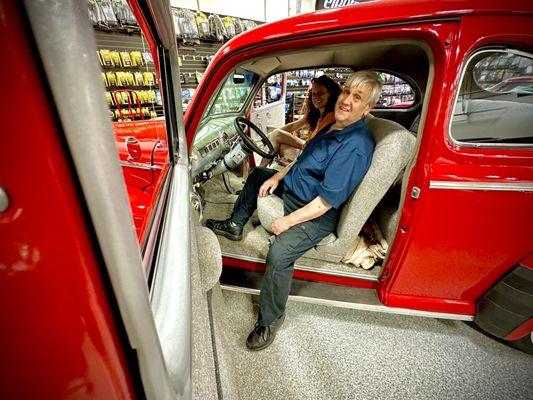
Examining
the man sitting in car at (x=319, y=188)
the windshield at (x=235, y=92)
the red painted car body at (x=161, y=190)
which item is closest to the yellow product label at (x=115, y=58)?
the red painted car body at (x=161, y=190)

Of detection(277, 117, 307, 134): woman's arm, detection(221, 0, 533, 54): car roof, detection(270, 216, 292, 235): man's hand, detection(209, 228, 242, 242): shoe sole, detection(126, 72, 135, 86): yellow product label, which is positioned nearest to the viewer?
detection(221, 0, 533, 54): car roof

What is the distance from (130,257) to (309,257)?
1.18 meters

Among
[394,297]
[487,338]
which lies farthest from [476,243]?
[487,338]

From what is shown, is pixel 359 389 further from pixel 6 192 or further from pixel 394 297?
pixel 6 192

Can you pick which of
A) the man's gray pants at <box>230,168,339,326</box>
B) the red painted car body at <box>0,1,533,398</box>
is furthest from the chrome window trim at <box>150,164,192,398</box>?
the man's gray pants at <box>230,168,339,326</box>

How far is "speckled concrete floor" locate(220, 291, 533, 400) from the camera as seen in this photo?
1051 mm

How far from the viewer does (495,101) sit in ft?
3.15

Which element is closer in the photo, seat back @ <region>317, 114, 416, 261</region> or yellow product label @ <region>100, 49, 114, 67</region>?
seat back @ <region>317, 114, 416, 261</region>

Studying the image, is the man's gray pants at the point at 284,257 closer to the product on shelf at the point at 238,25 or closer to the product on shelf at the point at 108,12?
the product on shelf at the point at 108,12

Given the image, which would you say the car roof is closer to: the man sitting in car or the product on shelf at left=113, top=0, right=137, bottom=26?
the man sitting in car

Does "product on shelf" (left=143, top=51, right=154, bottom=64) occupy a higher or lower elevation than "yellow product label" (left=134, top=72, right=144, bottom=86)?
lower

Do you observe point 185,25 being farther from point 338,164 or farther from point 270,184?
point 338,164

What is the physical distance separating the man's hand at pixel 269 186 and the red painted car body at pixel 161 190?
18.4 inches

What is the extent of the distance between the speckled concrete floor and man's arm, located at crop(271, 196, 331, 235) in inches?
23.9
